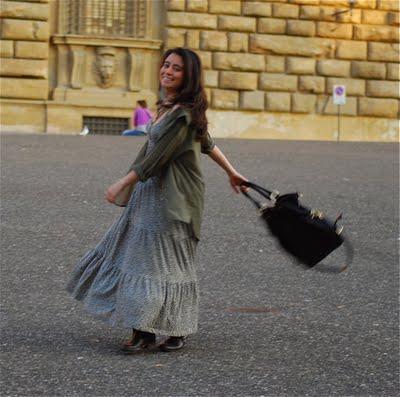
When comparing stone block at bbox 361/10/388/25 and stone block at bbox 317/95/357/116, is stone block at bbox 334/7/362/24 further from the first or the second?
stone block at bbox 317/95/357/116

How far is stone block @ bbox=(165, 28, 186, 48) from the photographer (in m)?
23.1

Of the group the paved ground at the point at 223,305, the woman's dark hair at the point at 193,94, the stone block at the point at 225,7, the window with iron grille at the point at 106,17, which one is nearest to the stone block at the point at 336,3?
the stone block at the point at 225,7

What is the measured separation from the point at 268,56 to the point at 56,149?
28.4ft

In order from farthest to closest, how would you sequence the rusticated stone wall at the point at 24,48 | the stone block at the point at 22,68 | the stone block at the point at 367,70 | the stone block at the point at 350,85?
the stone block at the point at 367,70, the stone block at the point at 350,85, the stone block at the point at 22,68, the rusticated stone wall at the point at 24,48

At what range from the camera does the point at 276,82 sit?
928 inches

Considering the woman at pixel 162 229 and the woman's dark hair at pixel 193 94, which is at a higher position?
the woman's dark hair at pixel 193 94

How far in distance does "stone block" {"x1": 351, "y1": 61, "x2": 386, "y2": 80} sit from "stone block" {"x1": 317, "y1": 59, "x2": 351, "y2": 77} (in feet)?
0.47

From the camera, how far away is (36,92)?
2247 cm

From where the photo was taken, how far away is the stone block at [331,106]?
23922 mm

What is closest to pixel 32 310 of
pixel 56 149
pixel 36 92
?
pixel 56 149

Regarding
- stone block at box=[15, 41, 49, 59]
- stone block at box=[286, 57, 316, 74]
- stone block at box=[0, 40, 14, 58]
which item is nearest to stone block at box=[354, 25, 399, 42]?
stone block at box=[286, 57, 316, 74]

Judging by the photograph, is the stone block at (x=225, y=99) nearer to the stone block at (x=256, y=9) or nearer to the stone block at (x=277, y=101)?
the stone block at (x=277, y=101)

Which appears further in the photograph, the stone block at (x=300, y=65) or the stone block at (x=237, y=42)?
the stone block at (x=300, y=65)

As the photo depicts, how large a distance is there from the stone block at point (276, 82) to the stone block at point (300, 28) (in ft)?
2.74
